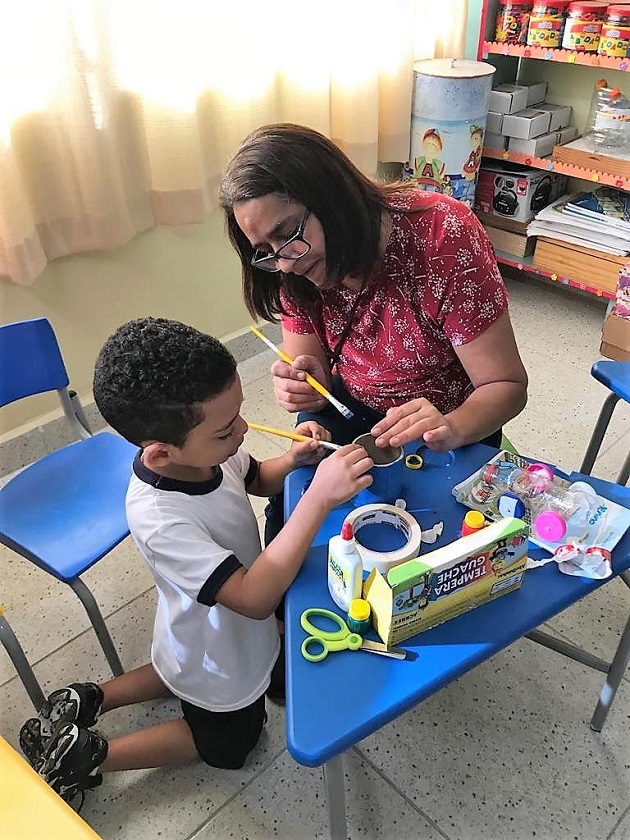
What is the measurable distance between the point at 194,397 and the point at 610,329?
1953mm

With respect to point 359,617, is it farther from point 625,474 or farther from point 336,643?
point 625,474

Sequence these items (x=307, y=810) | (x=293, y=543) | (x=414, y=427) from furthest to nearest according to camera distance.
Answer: (x=307, y=810) → (x=414, y=427) → (x=293, y=543)

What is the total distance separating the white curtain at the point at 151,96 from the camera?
5.28 ft

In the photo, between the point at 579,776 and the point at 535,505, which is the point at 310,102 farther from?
the point at 579,776

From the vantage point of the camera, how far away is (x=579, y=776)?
4.12 ft

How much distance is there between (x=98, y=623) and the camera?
1.28 meters

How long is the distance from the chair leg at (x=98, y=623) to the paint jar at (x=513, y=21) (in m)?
2.41

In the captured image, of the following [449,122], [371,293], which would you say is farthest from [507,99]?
[371,293]

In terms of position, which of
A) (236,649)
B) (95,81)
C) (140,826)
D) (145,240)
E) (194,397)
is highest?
(95,81)

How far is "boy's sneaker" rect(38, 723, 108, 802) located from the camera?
43.4 inches

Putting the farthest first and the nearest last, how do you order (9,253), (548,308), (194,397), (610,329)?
(548,308) → (610,329) → (9,253) → (194,397)

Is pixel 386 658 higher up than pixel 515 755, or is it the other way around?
pixel 386 658

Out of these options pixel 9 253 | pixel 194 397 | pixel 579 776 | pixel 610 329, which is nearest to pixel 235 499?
pixel 194 397

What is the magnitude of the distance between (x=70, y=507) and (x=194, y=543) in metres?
0.52
